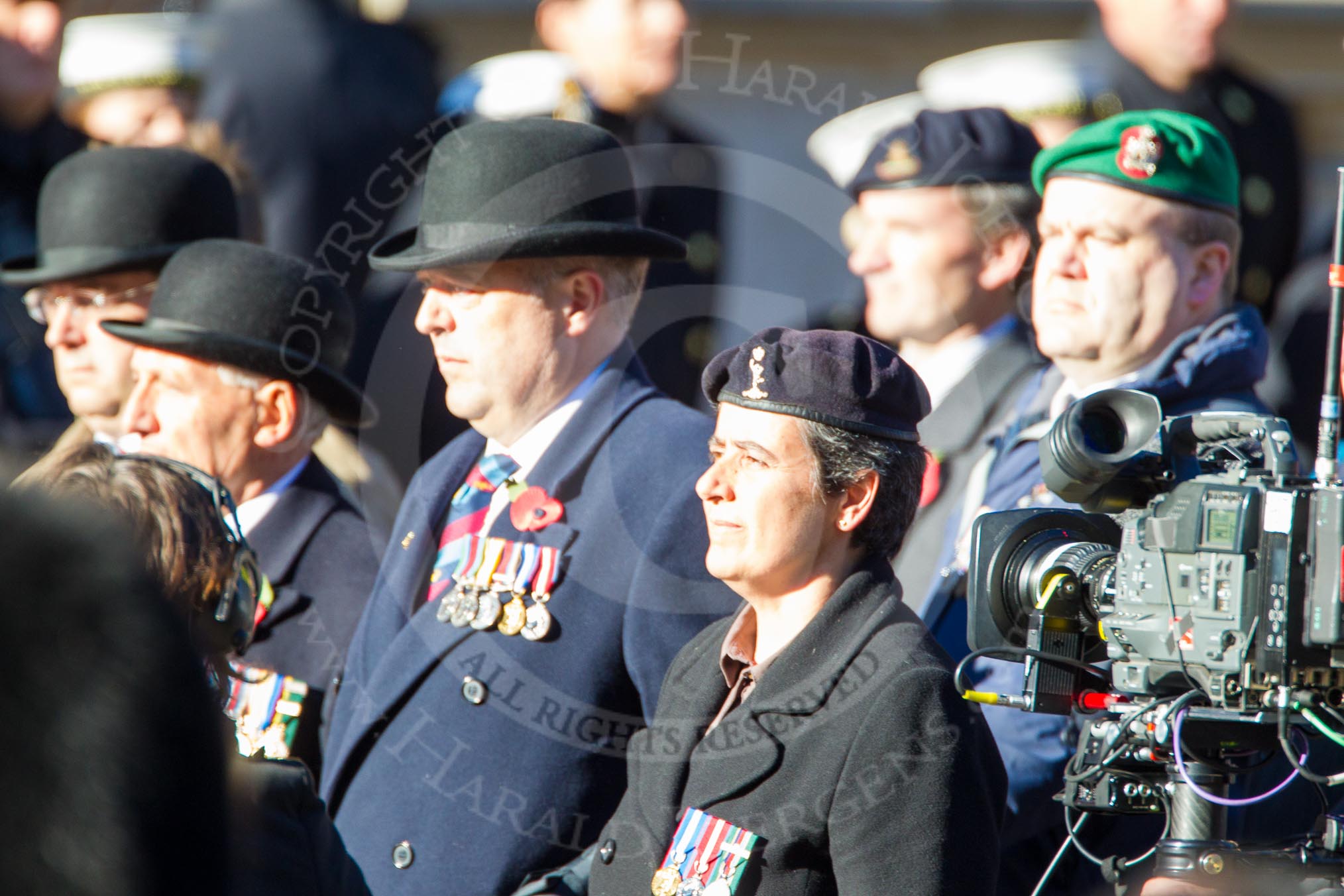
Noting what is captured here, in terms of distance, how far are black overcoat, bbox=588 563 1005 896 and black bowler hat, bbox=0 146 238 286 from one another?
2.49m

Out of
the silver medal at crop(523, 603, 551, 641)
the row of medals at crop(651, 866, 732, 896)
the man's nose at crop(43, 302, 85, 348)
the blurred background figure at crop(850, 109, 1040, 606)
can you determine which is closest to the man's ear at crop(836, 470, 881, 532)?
the row of medals at crop(651, 866, 732, 896)

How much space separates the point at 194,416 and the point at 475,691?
46.5 inches

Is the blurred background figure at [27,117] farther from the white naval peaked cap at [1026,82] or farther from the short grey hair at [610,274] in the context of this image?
the white naval peaked cap at [1026,82]

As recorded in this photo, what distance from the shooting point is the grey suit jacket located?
13.2ft

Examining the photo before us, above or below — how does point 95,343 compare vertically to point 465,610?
above

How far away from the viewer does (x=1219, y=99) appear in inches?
186

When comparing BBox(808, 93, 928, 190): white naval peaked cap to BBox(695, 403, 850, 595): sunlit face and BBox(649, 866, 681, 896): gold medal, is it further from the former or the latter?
BBox(649, 866, 681, 896): gold medal

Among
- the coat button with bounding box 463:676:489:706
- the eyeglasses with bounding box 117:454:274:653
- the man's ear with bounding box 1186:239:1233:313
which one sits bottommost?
the coat button with bounding box 463:676:489:706

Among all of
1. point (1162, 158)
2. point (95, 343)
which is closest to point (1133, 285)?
point (1162, 158)

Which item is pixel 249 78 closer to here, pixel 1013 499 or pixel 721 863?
pixel 1013 499

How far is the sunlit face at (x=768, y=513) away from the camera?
9.54 ft

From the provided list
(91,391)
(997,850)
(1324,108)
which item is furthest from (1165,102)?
(91,391)

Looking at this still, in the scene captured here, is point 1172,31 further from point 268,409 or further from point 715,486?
point 268,409

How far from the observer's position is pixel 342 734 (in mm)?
3658
